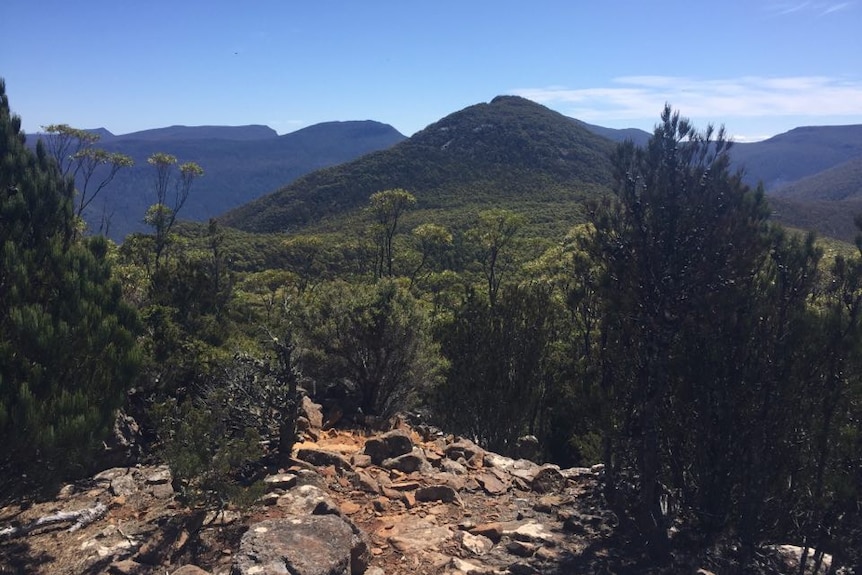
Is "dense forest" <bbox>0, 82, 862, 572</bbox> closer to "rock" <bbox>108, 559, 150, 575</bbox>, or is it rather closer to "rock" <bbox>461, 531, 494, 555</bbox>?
"rock" <bbox>108, 559, 150, 575</bbox>

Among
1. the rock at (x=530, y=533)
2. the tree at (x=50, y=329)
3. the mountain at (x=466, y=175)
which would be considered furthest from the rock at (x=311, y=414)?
the mountain at (x=466, y=175)

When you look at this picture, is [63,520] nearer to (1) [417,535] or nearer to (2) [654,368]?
(1) [417,535]

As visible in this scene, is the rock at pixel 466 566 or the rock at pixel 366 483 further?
the rock at pixel 366 483

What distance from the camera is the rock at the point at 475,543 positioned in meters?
7.13

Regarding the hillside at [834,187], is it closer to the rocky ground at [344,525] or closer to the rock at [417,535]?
the rocky ground at [344,525]

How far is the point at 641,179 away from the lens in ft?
25.1

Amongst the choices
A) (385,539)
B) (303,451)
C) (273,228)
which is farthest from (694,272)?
(273,228)

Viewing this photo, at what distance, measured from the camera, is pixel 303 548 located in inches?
234

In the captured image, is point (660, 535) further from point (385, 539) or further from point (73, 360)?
point (73, 360)

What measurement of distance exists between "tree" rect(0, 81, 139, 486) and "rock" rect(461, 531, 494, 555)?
438 centimetres

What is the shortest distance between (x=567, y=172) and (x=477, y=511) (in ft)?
268

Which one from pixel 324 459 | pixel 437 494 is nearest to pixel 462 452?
pixel 437 494

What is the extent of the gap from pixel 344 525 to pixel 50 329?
3755 mm

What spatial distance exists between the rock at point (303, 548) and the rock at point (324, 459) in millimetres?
2040
